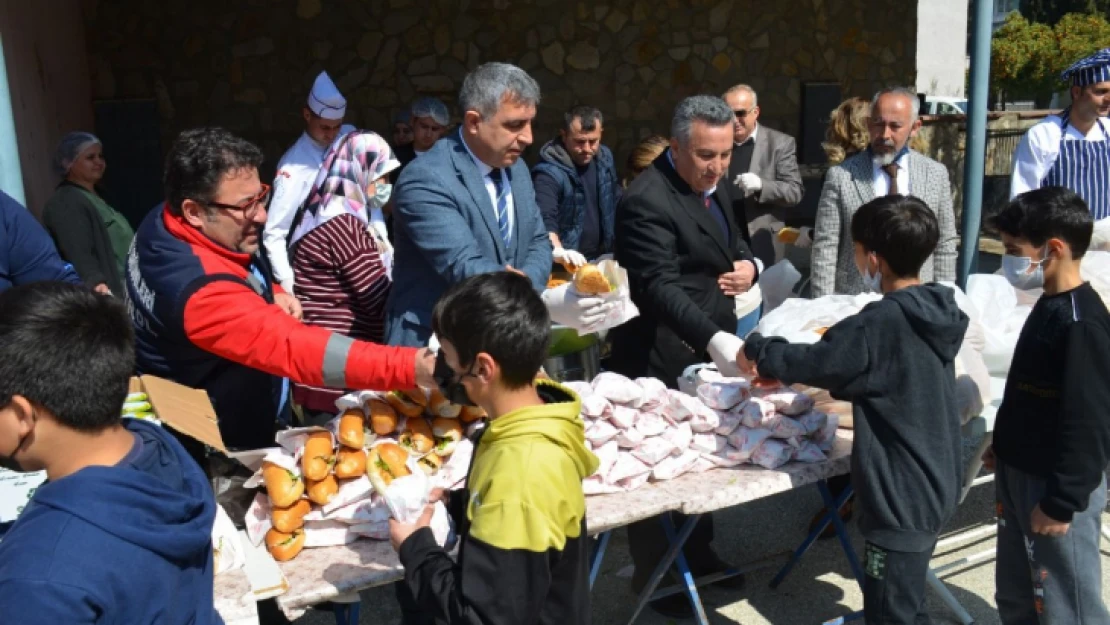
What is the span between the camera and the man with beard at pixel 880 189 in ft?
14.3

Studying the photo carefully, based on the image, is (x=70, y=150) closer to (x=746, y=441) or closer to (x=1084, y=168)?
(x=746, y=441)

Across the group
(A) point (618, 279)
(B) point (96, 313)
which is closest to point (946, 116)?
(A) point (618, 279)

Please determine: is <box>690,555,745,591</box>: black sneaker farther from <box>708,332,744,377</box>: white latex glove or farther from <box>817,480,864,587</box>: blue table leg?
<box>708,332,744,377</box>: white latex glove

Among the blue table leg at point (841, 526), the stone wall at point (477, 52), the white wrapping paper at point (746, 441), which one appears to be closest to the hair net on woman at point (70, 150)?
the stone wall at point (477, 52)

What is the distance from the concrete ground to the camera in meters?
3.66

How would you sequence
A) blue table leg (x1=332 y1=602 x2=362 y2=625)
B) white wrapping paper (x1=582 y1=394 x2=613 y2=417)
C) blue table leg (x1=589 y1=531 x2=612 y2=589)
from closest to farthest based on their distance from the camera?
blue table leg (x1=332 y1=602 x2=362 y2=625) → white wrapping paper (x1=582 y1=394 x2=613 y2=417) → blue table leg (x1=589 y1=531 x2=612 y2=589)

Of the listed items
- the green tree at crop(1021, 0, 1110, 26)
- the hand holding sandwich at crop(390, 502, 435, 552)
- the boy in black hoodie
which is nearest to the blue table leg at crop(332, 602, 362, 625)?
the hand holding sandwich at crop(390, 502, 435, 552)

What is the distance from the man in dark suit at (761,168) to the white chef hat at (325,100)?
2.18m

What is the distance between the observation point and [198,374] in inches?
104

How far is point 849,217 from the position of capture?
14.4ft

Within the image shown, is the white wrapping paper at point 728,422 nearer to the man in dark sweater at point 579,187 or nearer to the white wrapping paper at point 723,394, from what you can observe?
the white wrapping paper at point 723,394

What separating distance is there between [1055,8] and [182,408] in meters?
38.4

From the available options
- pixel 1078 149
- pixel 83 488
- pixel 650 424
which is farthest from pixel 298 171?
pixel 1078 149

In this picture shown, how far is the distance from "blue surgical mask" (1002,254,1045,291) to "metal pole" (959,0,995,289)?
5.22 feet
